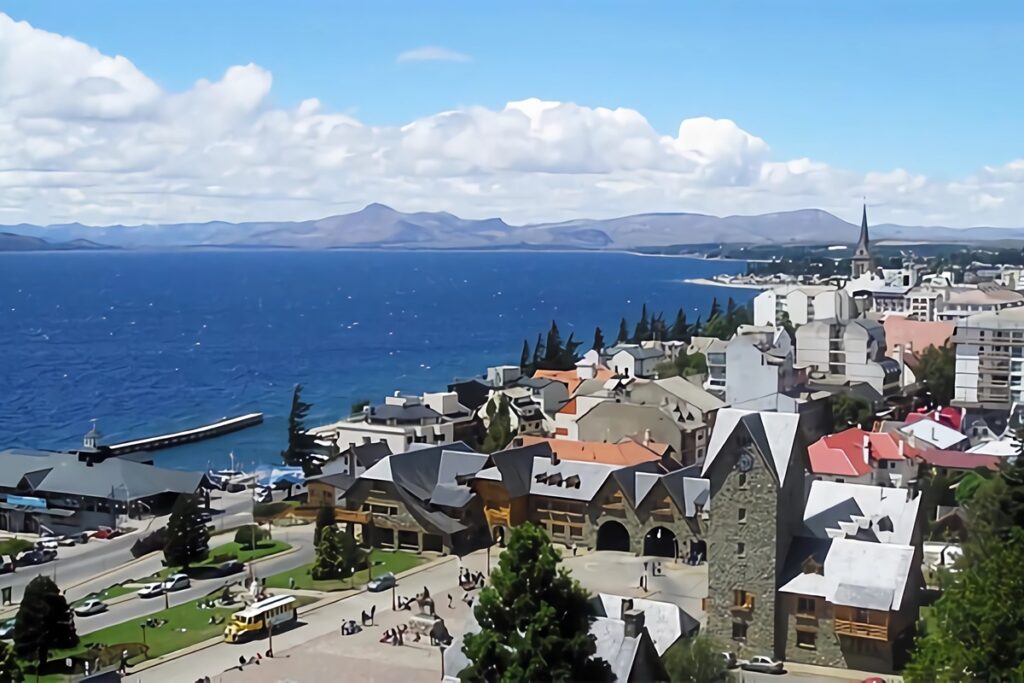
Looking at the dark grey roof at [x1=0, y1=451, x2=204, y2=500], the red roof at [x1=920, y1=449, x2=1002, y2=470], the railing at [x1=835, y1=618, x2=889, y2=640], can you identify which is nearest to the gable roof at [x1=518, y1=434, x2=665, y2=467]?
the red roof at [x1=920, y1=449, x2=1002, y2=470]

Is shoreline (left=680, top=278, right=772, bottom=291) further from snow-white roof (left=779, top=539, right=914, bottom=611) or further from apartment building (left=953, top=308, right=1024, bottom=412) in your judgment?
snow-white roof (left=779, top=539, right=914, bottom=611)

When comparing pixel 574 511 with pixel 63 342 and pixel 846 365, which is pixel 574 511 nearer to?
pixel 846 365

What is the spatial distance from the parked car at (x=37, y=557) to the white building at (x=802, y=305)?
41.8 metres

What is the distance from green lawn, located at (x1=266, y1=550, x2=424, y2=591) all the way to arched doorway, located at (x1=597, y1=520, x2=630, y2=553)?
3917 mm

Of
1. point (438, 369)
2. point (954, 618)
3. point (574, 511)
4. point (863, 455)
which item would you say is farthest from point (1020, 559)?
point (438, 369)

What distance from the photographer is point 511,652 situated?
14477 mm

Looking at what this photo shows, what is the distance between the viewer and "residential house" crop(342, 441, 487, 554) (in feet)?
86.6

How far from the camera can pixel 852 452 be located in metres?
30.1

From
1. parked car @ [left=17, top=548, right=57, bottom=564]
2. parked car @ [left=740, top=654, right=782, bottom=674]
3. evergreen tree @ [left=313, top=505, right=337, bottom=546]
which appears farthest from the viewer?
evergreen tree @ [left=313, top=505, right=337, bottom=546]

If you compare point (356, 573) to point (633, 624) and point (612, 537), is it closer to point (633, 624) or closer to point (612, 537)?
point (612, 537)

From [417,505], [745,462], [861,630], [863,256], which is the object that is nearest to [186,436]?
[417,505]

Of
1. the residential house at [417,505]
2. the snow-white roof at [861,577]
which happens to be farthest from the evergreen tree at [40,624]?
the snow-white roof at [861,577]

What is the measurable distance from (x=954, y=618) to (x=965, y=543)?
26.1 feet

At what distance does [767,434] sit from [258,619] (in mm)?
8912
